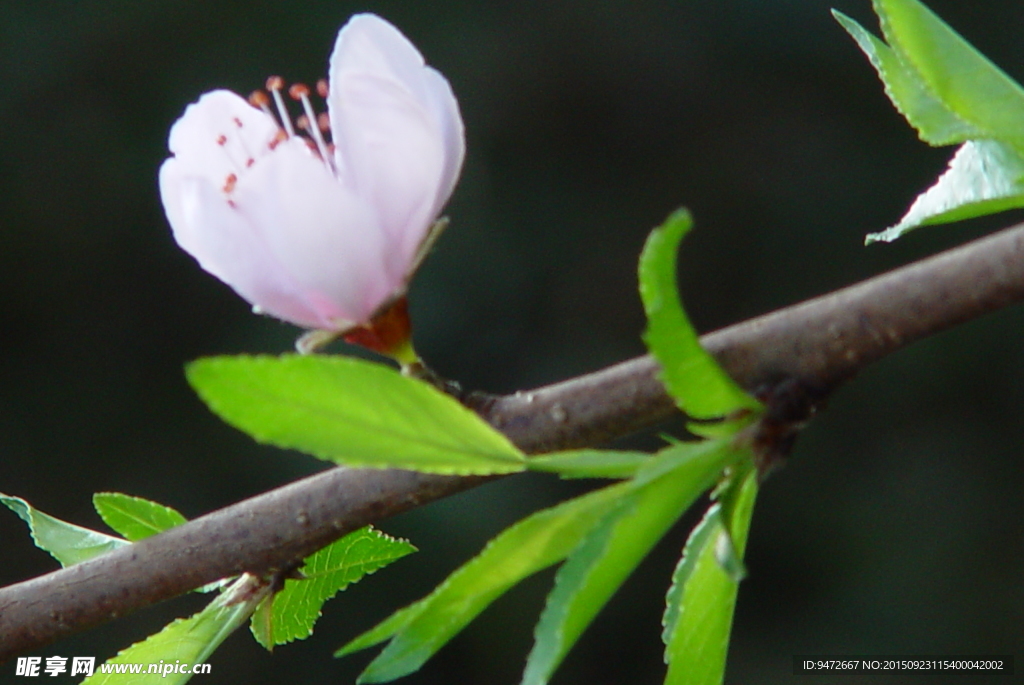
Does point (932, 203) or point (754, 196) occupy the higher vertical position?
point (754, 196)

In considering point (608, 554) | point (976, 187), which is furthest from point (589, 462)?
point (976, 187)

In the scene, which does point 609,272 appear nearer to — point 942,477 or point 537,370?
point 537,370

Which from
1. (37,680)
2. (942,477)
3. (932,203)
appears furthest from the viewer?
(942,477)

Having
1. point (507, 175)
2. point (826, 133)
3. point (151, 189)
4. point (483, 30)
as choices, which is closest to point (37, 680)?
point (151, 189)

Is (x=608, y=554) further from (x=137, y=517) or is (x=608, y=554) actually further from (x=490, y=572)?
(x=137, y=517)

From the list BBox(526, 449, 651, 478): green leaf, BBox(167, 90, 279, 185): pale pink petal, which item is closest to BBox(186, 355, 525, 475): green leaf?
BBox(526, 449, 651, 478): green leaf

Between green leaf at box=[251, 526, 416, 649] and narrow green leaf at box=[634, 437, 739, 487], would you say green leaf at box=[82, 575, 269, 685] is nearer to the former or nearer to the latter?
green leaf at box=[251, 526, 416, 649]

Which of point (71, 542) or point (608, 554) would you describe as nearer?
point (608, 554)
